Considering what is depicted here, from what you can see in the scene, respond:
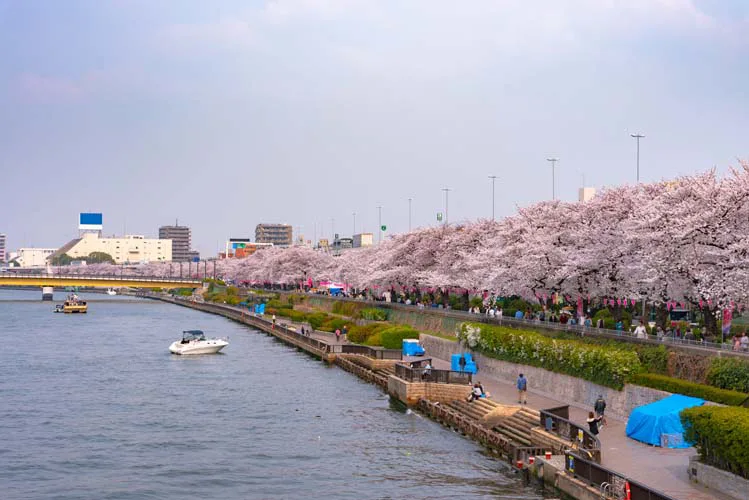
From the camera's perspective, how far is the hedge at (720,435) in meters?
28.8

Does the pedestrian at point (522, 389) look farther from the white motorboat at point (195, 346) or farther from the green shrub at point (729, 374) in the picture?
the white motorboat at point (195, 346)

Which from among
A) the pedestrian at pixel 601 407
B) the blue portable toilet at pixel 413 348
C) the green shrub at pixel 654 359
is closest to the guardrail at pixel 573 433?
the pedestrian at pixel 601 407

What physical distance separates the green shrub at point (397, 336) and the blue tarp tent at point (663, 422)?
41.7 meters

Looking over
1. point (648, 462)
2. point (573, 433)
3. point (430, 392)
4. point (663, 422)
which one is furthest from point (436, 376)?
point (648, 462)

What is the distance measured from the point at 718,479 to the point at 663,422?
6695mm

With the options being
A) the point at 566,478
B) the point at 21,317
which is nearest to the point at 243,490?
the point at 566,478

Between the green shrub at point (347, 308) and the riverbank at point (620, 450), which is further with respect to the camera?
the green shrub at point (347, 308)

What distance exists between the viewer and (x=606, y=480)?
100ft

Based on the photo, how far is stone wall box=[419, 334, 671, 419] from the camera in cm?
4281

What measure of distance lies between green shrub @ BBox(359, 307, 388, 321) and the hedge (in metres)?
69.2

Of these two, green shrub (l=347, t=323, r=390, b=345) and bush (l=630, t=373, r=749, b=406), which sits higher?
bush (l=630, t=373, r=749, b=406)

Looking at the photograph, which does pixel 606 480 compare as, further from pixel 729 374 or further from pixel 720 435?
pixel 729 374

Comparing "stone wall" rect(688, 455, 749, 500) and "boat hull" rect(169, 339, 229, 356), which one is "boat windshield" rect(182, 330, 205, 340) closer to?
"boat hull" rect(169, 339, 229, 356)

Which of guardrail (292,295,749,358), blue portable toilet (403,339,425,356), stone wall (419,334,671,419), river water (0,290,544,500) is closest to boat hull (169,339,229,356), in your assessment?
river water (0,290,544,500)
